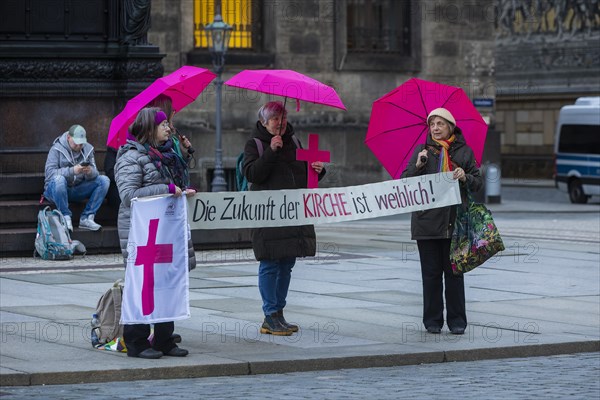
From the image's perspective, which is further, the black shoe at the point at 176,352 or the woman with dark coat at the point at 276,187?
the woman with dark coat at the point at 276,187

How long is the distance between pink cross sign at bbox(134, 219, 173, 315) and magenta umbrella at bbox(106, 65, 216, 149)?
105cm

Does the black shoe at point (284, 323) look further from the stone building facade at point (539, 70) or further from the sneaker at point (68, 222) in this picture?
the stone building facade at point (539, 70)

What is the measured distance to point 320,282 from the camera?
15.7 metres

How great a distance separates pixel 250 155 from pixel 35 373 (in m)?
2.66

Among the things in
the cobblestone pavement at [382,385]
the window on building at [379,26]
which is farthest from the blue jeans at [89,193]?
the window on building at [379,26]

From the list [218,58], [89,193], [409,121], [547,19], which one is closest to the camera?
[409,121]

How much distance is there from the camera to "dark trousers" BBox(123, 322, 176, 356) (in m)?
10.5

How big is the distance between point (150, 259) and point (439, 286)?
260cm

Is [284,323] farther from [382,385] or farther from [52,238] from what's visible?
[52,238]

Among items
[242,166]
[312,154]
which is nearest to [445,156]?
[312,154]

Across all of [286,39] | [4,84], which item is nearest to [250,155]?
[4,84]

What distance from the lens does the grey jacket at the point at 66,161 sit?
17859 millimetres

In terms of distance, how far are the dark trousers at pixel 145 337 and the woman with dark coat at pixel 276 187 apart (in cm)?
116

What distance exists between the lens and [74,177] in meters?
17.9
